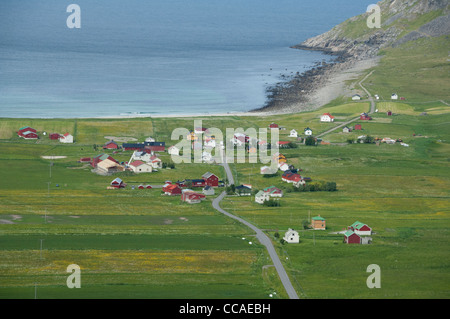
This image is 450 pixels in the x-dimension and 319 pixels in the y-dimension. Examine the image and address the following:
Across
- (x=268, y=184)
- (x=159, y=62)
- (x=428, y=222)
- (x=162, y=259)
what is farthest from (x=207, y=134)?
(x=159, y=62)

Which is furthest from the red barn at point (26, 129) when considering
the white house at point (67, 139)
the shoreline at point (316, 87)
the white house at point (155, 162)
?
the shoreline at point (316, 87)

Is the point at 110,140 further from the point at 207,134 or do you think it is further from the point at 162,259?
the point at 162,259

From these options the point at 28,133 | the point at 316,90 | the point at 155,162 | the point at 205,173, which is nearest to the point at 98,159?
the point at 155,162

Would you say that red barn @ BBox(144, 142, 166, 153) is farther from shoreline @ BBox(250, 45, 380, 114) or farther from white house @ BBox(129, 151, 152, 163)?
shoreline @ BBox(250, 45, 380, 114)

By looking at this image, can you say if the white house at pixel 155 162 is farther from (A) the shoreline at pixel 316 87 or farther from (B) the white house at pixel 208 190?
(A) the shoreline at pixel 316 87

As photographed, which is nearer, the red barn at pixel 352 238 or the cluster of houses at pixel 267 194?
the red barn at pixel 352 238

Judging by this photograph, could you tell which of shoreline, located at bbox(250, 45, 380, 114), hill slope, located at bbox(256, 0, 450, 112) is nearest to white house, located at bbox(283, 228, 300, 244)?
shoreline, located at bbox(250, 45, 380, 114)

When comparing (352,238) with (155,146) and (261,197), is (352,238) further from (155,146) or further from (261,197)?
(155,146)
